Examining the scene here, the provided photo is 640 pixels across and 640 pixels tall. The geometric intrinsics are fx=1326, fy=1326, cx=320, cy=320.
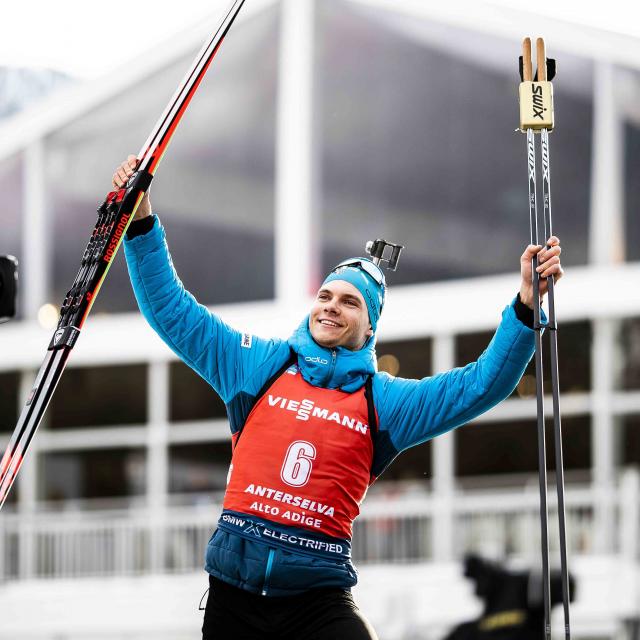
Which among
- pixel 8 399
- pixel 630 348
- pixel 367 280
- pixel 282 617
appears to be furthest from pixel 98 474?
pixel 282 617

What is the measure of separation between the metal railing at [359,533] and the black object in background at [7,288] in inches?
296

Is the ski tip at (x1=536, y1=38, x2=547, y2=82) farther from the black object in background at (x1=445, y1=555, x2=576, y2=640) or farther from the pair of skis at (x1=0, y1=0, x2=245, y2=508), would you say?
the black object in background at (x1=445, y1=555, x2=576, y2=640)

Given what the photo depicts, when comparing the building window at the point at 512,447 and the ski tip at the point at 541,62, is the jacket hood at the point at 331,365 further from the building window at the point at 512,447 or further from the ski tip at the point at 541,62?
the building window at the point at 512,447

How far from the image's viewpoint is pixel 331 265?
12.3 meters

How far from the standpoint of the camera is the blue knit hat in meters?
3.96

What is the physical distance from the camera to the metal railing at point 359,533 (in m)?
10.9

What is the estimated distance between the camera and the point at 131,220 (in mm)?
3775

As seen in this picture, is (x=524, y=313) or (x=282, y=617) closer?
(x=282, y=617)

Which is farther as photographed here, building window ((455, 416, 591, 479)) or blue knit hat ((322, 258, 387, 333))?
building window ((455, 416, 591, 479))

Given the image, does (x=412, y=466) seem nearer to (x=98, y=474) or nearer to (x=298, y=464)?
(x=98, y=474)

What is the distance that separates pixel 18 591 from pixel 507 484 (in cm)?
469

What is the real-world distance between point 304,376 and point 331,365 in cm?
9

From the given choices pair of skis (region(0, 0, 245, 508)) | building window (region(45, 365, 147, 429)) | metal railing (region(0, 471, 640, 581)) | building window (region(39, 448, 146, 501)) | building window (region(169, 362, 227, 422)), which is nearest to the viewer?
pair of skis (region(0, 0, 245, 508))

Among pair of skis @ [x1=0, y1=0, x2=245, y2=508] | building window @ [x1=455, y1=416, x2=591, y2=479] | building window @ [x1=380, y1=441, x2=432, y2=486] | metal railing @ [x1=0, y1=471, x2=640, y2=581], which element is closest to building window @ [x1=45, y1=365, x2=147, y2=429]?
metal railing @ [x1=0, y1=471, x2=640, y2=581]
